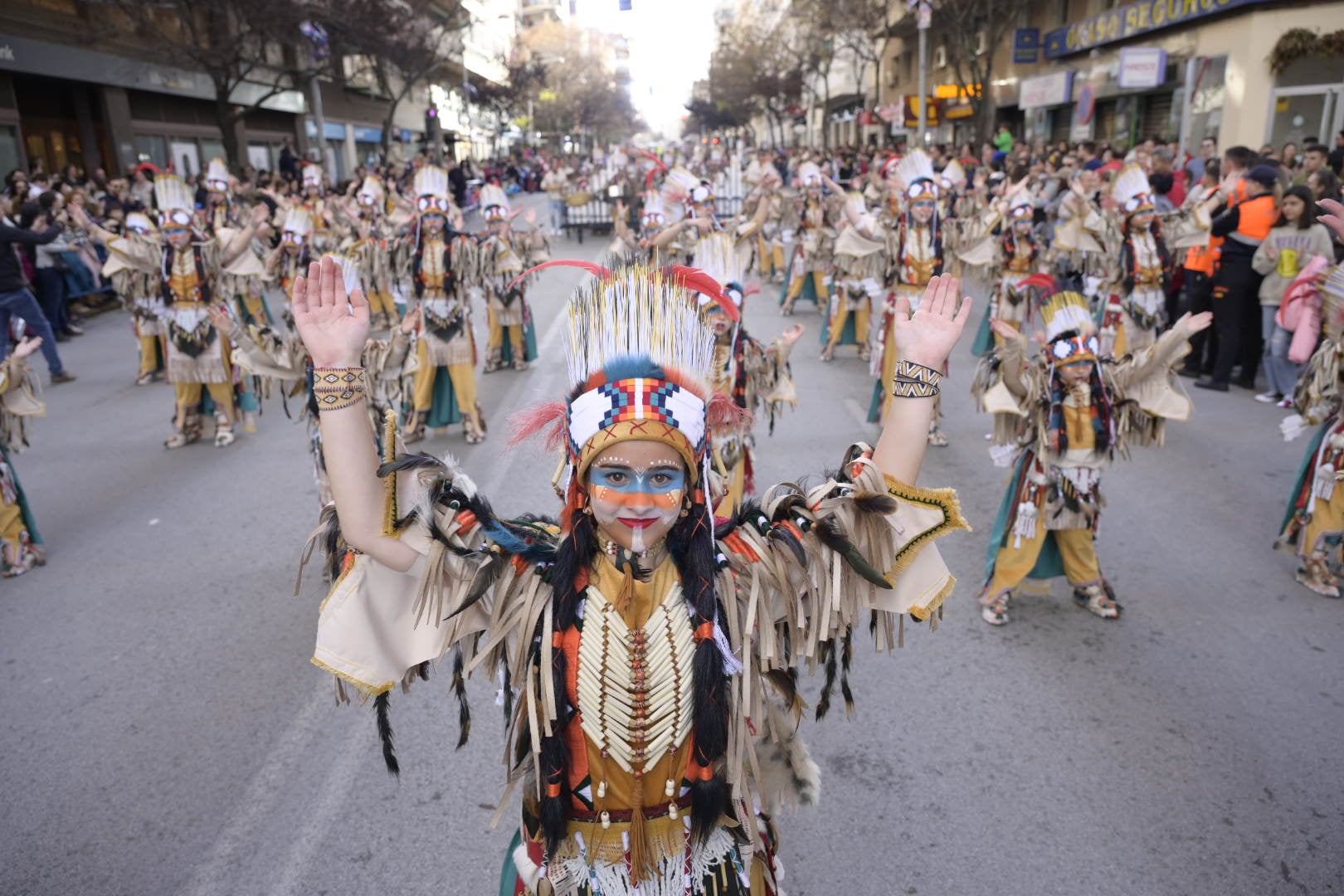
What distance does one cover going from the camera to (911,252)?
8195mm

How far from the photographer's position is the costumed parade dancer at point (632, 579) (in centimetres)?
202

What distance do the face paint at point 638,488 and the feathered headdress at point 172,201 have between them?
8.27 meters

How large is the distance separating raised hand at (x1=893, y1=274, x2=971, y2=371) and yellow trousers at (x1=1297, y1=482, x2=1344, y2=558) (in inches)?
169

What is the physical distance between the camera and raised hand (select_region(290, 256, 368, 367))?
78.4 inches

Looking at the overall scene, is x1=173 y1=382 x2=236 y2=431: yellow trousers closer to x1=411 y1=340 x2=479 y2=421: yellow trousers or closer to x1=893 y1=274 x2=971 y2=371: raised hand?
x1=411 y1=340 x2=479 y2=421: yellow trousers

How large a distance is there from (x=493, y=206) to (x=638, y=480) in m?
9.49

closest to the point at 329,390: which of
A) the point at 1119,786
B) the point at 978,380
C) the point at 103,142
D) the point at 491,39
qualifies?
the point at 1119,786

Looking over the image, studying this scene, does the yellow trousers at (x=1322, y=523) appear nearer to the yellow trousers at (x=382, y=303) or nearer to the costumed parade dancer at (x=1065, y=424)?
the costumed parade dancer at (x=1065, y=424)

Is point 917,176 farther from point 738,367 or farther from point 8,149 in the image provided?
point 8,149

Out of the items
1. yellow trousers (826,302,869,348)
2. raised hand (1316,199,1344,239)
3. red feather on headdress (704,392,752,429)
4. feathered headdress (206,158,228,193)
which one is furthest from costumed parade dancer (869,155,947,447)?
feathered headdress (206,158,228,193)

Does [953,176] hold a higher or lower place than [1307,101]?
lower

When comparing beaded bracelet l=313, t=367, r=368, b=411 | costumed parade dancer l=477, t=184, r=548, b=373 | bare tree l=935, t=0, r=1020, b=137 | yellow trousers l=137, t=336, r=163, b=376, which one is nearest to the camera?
beaded bracelet l=313, t=367, r=368, b=411

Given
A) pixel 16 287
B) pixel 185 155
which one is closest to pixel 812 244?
pixel 16 287

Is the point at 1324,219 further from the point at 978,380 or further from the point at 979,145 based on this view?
the point at 979,145
